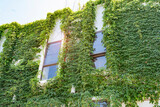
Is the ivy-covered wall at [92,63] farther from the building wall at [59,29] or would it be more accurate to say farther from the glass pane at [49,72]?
the glass pane at [49,72]

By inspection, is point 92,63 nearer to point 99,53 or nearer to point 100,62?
Answer: point 100,62

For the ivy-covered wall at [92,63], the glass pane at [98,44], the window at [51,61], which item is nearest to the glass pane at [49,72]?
the window at [51,61]

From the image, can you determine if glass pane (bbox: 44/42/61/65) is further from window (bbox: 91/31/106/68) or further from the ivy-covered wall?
window (bbox: 91/31/106/68)

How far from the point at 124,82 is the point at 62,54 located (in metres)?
2.79

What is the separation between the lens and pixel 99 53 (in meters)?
6.33

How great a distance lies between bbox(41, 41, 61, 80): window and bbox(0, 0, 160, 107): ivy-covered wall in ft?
1.22

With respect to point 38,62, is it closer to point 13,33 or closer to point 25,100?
point 25,100

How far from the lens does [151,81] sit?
4.75 metres

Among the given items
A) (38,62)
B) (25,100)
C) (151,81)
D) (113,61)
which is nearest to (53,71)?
(38,62)

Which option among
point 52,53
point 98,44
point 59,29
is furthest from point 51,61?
point 98,44

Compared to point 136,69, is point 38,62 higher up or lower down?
higher up

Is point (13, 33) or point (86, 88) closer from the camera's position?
point (86, 88)

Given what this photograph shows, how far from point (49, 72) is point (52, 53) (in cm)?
95

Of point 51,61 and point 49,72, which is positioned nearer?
point 49,72
